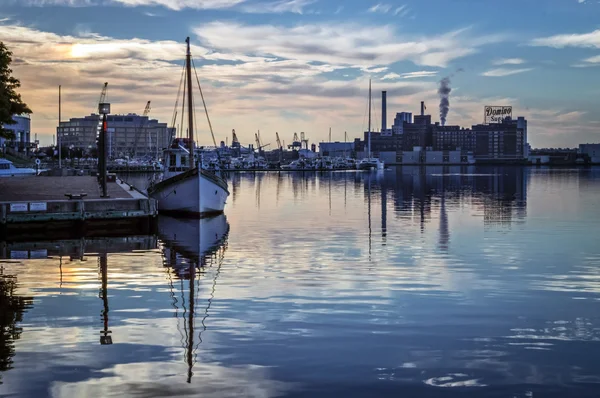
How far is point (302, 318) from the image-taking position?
18.5m

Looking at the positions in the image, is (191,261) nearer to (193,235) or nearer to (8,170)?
(193,235)

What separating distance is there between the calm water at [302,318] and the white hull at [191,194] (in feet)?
44.6

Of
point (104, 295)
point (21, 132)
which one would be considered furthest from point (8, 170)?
point (21, 132)

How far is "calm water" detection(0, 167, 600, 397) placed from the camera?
13625 millimetres

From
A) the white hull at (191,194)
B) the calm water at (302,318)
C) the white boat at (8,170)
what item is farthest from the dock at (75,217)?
the white boat at (8,170)

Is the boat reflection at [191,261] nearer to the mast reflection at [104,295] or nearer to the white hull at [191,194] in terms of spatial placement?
the white hull at [191,194]

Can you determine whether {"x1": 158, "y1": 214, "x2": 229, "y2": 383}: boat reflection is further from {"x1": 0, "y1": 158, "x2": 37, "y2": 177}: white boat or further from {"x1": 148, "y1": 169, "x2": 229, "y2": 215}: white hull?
{"x1": 0, "y1": 158, "x2": 37, "y2": 177}: white boat

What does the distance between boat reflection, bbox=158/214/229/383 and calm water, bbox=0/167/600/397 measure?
3.9 inches

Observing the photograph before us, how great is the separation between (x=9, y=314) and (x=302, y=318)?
7.09 metres

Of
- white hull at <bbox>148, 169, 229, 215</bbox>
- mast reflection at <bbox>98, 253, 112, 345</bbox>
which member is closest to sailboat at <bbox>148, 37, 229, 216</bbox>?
white hull at <bbox>148, 169, 229, 215</bbox>

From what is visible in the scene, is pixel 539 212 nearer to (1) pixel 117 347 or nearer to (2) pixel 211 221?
(2) pixel 211 221

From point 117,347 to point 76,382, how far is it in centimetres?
229

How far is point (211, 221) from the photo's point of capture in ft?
157

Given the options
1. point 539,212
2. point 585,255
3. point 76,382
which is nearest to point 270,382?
point 76,382
